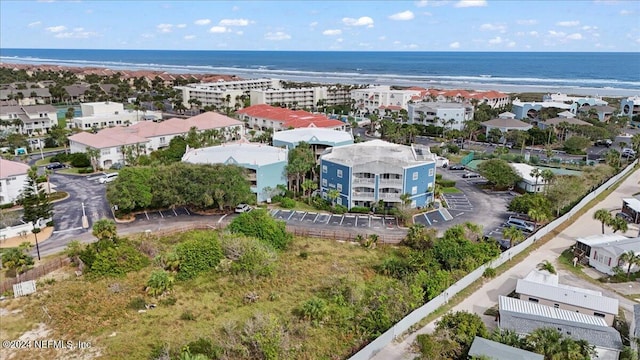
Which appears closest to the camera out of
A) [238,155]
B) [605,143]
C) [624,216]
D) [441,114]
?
[624,216]

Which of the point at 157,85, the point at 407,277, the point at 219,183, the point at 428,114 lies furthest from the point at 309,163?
the point at 157,85

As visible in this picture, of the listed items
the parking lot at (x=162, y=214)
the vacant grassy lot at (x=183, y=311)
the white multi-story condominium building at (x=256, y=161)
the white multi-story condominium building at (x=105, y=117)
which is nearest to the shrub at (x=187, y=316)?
the vacant grassy lot at (x=183, y=311)

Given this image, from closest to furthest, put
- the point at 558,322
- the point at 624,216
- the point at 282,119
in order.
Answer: the point at 558,322
the point at 624,216
the point at 282,119

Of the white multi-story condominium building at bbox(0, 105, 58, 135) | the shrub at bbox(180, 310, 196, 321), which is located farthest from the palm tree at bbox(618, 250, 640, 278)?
the white multi-story condominium building at bbox(0, 105, 58, 135)

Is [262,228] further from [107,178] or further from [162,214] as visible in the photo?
[107,178]

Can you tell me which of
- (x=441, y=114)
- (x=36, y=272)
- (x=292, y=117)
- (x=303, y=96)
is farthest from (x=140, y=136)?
(x=303, y=96)
